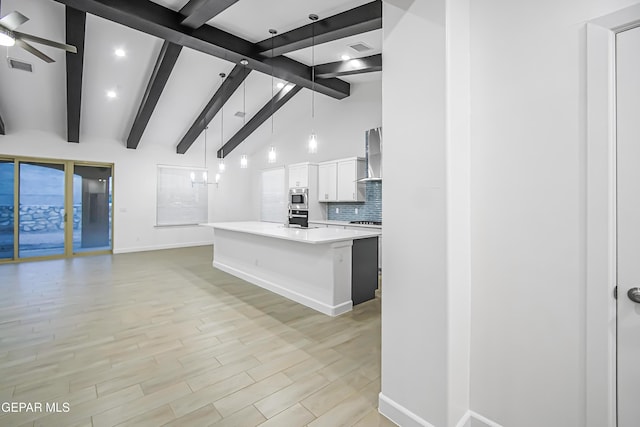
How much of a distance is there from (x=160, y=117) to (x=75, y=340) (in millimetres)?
5768

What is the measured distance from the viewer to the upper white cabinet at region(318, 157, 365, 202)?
250 inches

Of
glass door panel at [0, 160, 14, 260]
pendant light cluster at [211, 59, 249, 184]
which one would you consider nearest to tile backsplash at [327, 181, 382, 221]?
pendant light cluster at [211, 59, 249, 184]

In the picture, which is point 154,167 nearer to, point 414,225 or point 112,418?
point 112,418

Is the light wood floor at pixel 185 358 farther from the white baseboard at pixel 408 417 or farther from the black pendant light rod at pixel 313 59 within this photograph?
the black pendant light rod at pixel 313 59

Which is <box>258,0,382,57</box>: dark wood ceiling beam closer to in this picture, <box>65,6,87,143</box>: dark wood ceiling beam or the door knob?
<box>65,6,87,143</box>: dark wood ceiling beam

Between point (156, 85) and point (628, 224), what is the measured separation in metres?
6.50

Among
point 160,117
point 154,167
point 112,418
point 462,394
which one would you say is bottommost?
point 112,418

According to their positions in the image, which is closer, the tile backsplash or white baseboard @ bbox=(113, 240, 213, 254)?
the tile backsplash

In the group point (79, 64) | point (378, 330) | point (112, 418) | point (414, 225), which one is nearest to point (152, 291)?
point (112, 418)

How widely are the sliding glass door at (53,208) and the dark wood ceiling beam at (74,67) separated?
92cm

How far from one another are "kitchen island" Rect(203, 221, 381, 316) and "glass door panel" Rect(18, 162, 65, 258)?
5371 mm

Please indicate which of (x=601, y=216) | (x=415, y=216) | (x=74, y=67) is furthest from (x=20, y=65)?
(x=601, y=216)

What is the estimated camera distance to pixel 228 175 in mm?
9781

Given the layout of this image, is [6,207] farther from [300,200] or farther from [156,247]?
[300,200]
